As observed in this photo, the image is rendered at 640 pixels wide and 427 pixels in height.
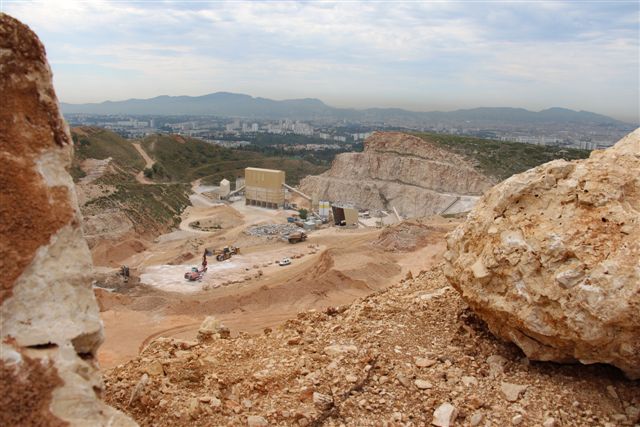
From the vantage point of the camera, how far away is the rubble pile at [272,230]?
163 feet

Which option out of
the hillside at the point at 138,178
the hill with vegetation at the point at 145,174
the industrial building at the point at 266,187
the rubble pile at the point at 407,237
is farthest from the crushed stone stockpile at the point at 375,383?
the industrial building at the point at 266,187

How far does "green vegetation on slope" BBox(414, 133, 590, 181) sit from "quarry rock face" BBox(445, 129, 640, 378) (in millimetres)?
62389

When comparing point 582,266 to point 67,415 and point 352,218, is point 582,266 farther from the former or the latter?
point 352,218

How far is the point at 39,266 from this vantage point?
4.94 metres

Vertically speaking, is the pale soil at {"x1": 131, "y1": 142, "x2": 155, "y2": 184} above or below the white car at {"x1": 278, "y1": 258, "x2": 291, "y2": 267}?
above

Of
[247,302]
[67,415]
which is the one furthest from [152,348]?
[247,302]

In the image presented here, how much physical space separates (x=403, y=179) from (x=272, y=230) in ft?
94.1

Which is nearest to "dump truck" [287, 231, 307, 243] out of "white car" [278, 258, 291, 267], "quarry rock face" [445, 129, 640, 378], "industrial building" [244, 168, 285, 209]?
"white car" [278, 258, 291, 267]

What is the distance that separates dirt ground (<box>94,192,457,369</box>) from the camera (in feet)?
74.5

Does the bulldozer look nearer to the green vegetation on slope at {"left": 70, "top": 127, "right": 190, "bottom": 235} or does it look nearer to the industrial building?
the green vegetation on slope at {"left": 70, "top": 127, "right": 190, "bottom": 235}

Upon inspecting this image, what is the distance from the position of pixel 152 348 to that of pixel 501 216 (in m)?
Answer: 6.98

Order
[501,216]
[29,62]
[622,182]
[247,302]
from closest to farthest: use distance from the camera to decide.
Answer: [29,62], [622,182], [501,216], [247,302]

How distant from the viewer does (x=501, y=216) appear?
8.66 metres

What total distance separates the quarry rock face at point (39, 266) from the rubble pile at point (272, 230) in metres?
42.7
